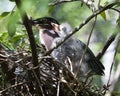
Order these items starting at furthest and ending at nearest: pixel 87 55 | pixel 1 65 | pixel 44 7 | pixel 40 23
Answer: pixel 40 23, pixel 87 55, pixel 1 65, pixel 44 7

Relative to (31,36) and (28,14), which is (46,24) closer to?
(28,14)

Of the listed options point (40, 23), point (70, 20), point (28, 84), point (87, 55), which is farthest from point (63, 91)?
point (70, 20)

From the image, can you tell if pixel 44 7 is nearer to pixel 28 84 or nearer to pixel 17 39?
pixel 28 84

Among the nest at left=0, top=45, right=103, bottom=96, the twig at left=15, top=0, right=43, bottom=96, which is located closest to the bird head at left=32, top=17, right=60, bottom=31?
the nest at left=0, top=45, right=103, bottom=96

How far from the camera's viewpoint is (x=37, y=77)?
1.76 m

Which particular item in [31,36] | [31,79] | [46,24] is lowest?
[46,24]

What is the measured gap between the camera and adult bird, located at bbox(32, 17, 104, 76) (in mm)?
2327

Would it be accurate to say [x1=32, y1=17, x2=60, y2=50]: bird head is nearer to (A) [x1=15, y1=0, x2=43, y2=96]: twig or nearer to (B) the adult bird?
(B) the adult bird

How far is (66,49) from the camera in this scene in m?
2.51

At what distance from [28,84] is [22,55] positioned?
0.54 feet

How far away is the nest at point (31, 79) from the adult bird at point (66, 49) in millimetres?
194

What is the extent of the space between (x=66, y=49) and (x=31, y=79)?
2.19 feet

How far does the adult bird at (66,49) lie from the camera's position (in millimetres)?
2327

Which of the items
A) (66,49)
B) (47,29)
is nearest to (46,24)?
(47,29)
